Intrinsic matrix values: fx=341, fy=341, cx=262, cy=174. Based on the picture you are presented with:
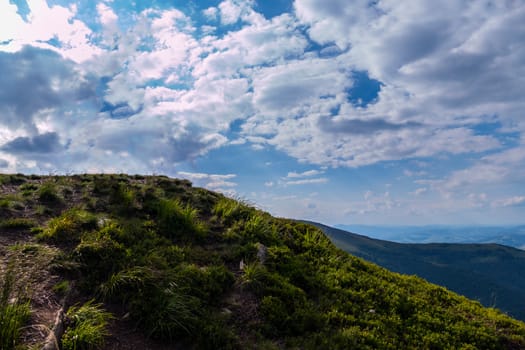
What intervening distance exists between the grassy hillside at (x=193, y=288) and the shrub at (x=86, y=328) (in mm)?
24

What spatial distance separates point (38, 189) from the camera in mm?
16156

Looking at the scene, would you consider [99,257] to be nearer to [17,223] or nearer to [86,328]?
[86,328]

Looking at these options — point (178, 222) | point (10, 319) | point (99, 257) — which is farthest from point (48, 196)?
point (10, 319)

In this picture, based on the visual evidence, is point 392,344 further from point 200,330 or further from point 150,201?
point 150,201

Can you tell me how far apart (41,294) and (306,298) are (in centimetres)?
748

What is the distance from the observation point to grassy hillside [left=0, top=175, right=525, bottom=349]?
8.28 meters

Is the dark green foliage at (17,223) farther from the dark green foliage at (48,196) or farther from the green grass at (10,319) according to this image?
the green grass at (10,319)

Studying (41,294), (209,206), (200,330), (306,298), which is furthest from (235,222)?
(41,294)

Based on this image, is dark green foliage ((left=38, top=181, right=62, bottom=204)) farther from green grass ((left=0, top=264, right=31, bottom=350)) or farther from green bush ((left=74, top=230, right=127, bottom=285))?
green grass ((left=0, top=264, right=31, bottom=350))

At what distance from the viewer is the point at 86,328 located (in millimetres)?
7402

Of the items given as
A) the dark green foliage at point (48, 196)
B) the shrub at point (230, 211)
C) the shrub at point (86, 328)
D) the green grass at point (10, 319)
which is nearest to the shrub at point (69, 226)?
the dark green foliage at point (48, 196)

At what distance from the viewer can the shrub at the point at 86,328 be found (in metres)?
7.10

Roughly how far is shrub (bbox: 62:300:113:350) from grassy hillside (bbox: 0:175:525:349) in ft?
0.08

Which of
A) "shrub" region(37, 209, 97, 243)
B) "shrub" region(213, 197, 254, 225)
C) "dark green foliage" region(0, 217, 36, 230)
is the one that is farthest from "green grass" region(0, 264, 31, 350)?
"shrub" region(213, 197, 254, 225)
